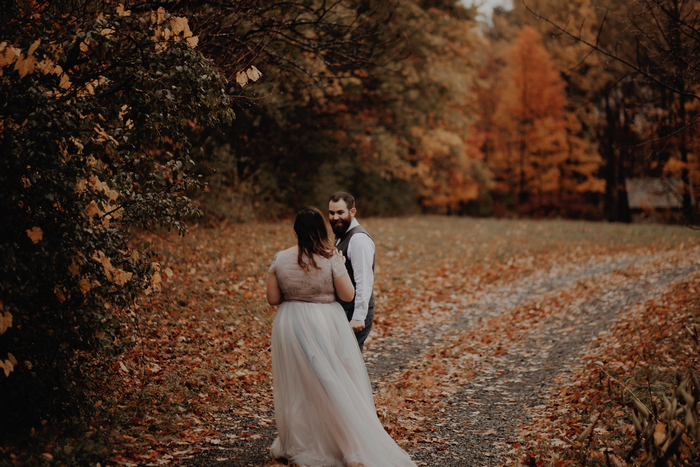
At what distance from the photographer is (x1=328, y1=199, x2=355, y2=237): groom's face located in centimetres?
488

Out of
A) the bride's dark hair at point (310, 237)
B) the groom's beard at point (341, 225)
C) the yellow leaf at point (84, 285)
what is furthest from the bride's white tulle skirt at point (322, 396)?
the yellow leaf at point (84, 285)

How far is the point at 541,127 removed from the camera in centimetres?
3191

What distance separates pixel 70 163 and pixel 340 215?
2.21 metres

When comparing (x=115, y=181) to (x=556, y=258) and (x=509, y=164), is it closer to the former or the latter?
(x=556, y=258)

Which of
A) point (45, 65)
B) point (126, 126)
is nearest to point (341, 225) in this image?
point (126, 126)

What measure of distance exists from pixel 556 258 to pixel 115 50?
1505cm

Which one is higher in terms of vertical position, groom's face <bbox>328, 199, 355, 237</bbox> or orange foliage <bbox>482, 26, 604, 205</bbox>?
orange foliage <bbox>482, 26, 604, 205</bbox>

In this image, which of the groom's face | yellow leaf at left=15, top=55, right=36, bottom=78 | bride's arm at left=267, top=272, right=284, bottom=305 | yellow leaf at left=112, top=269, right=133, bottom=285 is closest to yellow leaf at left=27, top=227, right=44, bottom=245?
yellow leaf at left=112, top=269, right=133, bottom=285

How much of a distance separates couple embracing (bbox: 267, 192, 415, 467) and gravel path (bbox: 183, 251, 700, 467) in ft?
1.80

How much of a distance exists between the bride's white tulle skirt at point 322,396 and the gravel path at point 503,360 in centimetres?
51

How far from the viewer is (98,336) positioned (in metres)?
4.35

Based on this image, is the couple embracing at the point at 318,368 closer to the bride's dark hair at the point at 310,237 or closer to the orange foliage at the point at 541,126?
the bride's dark hair at the point at 310,237

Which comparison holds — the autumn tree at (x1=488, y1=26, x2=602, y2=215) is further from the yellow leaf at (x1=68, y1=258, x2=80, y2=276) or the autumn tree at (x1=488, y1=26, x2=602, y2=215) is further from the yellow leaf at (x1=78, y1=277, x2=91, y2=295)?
the yellow leaf at (x1=68, y1=258, x2=80, y2=276)

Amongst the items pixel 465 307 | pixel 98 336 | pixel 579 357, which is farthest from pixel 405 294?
pixel 98 336
